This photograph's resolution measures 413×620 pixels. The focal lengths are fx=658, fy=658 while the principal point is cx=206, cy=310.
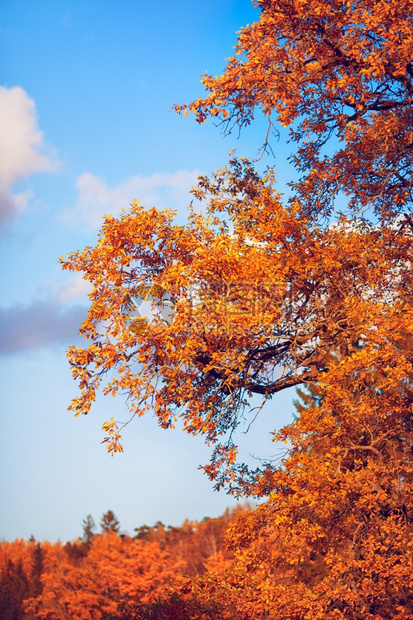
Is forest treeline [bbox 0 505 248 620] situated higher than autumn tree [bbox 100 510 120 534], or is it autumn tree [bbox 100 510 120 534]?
autumn tree [bbox 100 510 120 534]

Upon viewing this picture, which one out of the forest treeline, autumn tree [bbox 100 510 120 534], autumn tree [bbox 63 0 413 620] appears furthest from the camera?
autumn tree [bbox 100 510 120 534]

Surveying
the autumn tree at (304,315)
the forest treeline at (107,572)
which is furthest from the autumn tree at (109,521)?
the autumn tree at (304,315)

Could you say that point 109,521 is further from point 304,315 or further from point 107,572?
point 304,315

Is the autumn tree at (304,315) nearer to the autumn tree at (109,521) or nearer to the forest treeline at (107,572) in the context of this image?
the forest treeline at (107,572)

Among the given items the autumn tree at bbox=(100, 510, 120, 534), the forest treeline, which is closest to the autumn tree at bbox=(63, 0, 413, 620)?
the forest treeline

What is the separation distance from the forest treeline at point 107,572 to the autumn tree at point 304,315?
722 inches

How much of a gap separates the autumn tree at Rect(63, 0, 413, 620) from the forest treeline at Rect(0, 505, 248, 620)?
18.3 m

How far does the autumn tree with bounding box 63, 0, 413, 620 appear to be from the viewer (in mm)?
10312

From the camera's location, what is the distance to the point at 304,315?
1234 centimetres

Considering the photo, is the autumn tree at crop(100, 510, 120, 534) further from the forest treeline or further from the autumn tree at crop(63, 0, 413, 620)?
the autumn tree at crop(63, 0, 413, 620)

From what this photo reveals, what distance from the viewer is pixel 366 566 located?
10.3m

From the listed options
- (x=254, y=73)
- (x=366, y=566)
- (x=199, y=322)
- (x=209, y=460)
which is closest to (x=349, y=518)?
(x=366, y=566)

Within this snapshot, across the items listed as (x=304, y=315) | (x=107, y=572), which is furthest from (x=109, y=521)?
(x=304, y=315)

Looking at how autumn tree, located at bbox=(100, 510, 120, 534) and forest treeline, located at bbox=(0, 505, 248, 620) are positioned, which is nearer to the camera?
forest treeline, located at bbox=(0, 505, 248, 620)
